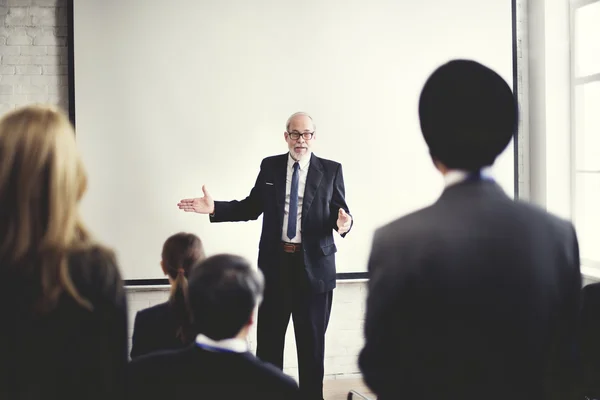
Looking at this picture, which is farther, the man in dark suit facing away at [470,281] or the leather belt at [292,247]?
the leather belt at [292,247]

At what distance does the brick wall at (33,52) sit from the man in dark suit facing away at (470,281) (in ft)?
10.3

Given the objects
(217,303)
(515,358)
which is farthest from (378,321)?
(217,303)

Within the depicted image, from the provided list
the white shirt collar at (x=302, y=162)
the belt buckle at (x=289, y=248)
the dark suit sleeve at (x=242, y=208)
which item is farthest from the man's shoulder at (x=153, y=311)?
the white shirt collar at (x=302, y=162)

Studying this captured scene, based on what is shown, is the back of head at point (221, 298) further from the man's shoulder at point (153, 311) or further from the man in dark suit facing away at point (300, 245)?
the man in dark suit facing away at point (300, 245)

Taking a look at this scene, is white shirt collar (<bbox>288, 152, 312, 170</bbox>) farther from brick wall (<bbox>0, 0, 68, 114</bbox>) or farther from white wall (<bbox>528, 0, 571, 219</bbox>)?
white wall (<bbox>528, 0, 571, 219</bbox>)

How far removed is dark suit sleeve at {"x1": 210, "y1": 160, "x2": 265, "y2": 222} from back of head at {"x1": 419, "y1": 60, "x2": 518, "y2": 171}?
2.22 metres

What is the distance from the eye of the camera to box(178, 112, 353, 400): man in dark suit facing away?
3193 mm

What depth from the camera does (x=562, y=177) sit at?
4.16m

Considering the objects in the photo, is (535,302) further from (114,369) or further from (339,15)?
(339,15)

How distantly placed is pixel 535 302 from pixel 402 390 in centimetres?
31

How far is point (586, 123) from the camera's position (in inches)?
160

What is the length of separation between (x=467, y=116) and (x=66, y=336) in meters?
0.89

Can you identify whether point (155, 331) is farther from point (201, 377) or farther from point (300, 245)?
point (300, 245)

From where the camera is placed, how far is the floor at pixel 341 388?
12.0 feet
